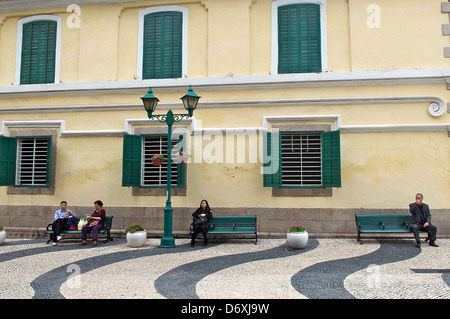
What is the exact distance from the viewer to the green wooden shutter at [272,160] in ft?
34.7

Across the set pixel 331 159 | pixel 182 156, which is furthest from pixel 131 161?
pixel 331 159

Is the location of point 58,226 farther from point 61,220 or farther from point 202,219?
point 202,219

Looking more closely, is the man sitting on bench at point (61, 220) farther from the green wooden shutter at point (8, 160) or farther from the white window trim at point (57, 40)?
the white window trim at point (57, 40)

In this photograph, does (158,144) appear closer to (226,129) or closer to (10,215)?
(226,129)

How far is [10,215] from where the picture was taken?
463 inches

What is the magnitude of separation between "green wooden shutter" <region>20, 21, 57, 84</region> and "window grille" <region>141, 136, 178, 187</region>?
4.00 metres

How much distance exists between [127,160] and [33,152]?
363 cm

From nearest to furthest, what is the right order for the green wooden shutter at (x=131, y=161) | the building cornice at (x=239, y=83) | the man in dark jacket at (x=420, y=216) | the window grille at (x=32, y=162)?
the man in dark jacket at (x=420, y=216)
the building cornice at (x=239, y=83)
the green wooden shutter at (x=131, y=161)
the window grille at (x=32, y=162)

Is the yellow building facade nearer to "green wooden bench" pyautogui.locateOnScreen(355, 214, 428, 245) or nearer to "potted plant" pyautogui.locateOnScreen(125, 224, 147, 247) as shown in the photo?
"green wooden bench" pyautogui.locateOnScreen(355, 214, 428, 245)

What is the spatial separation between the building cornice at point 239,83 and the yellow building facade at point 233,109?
42 mm

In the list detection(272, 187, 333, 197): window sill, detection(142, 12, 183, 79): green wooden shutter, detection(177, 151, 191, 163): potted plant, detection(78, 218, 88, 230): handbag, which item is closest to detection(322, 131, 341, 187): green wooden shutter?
detection(272, 187, 333, 197): window sill

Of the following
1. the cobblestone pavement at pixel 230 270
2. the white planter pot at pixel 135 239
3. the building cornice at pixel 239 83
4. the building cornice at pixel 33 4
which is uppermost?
the building cornice at pixel 33 4

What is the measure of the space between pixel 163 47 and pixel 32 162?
5.79 metres

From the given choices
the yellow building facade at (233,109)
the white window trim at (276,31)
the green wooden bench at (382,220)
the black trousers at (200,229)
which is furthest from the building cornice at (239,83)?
the black trousers at (200,229)
